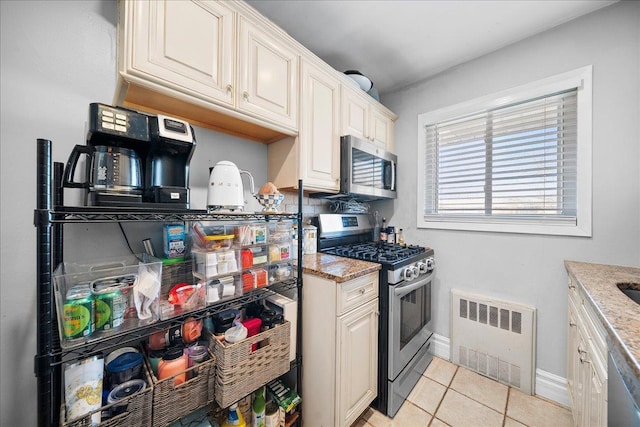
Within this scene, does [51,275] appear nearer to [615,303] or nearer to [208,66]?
[208,66]

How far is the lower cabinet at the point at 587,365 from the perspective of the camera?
83 cm

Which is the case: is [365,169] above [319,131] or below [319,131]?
below

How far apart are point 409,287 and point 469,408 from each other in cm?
87

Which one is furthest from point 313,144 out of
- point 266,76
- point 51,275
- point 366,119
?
point 51,275

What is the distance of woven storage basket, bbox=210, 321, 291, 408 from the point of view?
983mm

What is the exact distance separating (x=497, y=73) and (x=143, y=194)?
8.38 ft

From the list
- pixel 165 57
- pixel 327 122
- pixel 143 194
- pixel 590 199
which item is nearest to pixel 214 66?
pixel 165 57

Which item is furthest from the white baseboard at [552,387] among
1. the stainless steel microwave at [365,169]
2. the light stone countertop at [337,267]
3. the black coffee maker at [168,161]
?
the black coffee maker at [168,161]

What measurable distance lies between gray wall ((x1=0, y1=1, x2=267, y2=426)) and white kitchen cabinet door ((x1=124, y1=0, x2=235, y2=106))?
36 centimetres

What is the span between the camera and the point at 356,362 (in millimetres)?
1335

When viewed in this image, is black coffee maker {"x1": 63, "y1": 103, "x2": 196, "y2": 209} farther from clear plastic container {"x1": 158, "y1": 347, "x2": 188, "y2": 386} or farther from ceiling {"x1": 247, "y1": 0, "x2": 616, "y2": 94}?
ceiling {"x1": 247, "y1": 0, "x2": 616, "y2": 94}

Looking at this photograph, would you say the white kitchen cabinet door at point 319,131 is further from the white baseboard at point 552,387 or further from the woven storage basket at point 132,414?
the white baseboard at point 552,387

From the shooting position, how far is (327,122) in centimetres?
170

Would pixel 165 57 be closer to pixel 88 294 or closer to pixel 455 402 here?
pixel 88 294
